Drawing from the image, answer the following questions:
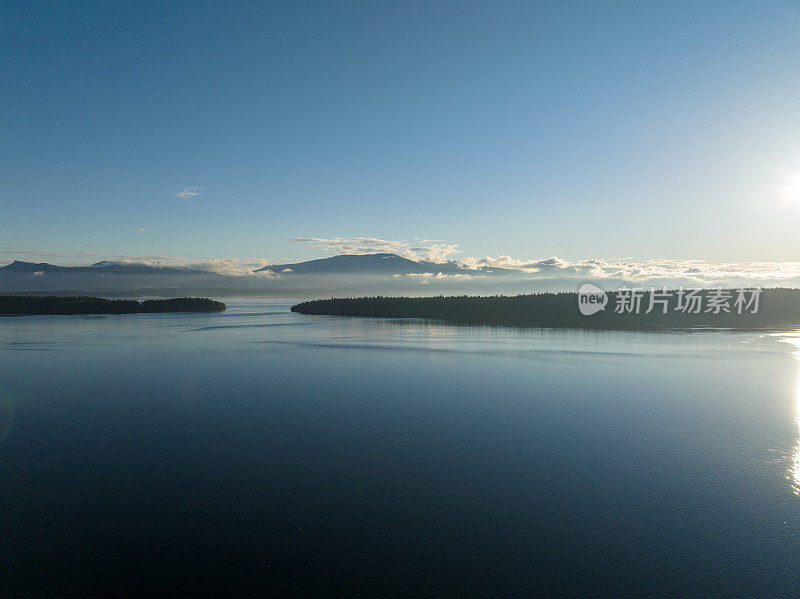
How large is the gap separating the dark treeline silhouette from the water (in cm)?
2949

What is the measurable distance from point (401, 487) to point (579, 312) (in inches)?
1916

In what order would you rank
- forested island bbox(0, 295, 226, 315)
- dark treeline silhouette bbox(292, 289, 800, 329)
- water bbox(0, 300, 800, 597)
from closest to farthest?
1. water bbox(0, 300, 800, 597)
2. dark treeline silhouette bbox(292, 289, 800, 329)
3. forested island bbox(0, 295, 226, 315)

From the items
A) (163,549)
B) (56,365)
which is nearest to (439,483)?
(163,549)

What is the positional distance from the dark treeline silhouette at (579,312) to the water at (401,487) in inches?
1161

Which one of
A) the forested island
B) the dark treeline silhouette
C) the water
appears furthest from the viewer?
the forested island

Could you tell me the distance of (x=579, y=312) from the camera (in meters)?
50.5

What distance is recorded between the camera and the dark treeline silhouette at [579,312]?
41.5m

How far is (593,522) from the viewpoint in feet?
16.4

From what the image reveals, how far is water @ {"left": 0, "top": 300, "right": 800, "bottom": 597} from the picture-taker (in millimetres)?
4109

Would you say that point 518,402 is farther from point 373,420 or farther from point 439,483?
point 439,483
